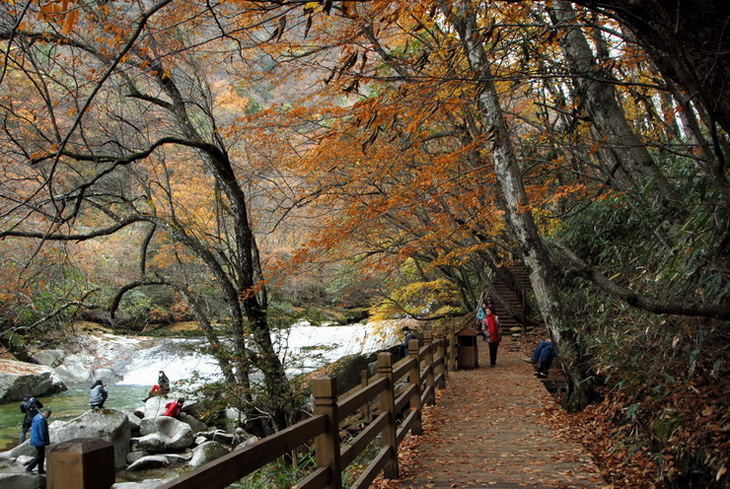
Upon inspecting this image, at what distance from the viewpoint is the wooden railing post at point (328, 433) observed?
11.1 ft

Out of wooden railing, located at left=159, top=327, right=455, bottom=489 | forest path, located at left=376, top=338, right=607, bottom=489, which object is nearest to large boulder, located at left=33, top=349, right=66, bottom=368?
forest path, located at left=376, top=338, right=607, bottom=489

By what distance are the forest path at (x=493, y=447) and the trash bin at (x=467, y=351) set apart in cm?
290

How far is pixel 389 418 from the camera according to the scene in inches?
205

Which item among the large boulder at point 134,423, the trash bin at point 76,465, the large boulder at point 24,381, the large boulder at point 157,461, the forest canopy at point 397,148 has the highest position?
the forest canopy at point 397,148

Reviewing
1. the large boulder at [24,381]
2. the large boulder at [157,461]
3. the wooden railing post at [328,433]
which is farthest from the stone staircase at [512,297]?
the large boulder at [24,381]

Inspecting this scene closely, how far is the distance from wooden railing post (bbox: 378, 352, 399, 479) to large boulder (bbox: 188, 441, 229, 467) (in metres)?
7.30

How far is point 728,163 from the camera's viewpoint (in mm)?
5156

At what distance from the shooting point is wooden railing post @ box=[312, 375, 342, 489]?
337 centimetres

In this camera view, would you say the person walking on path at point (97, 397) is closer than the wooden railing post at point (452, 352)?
No

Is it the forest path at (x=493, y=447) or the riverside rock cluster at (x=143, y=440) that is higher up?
the forest path at (x=493, y=447)

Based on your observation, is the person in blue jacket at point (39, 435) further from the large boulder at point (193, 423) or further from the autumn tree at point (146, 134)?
the large boulder at point (193, 423)

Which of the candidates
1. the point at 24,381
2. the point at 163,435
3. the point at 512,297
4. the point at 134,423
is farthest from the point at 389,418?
the point at 24,381

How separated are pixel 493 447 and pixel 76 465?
5868 mm

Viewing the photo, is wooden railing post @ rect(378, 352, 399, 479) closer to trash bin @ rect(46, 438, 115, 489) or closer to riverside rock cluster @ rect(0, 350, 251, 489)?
trash bin @ rect(46, 438, 115, 489)
